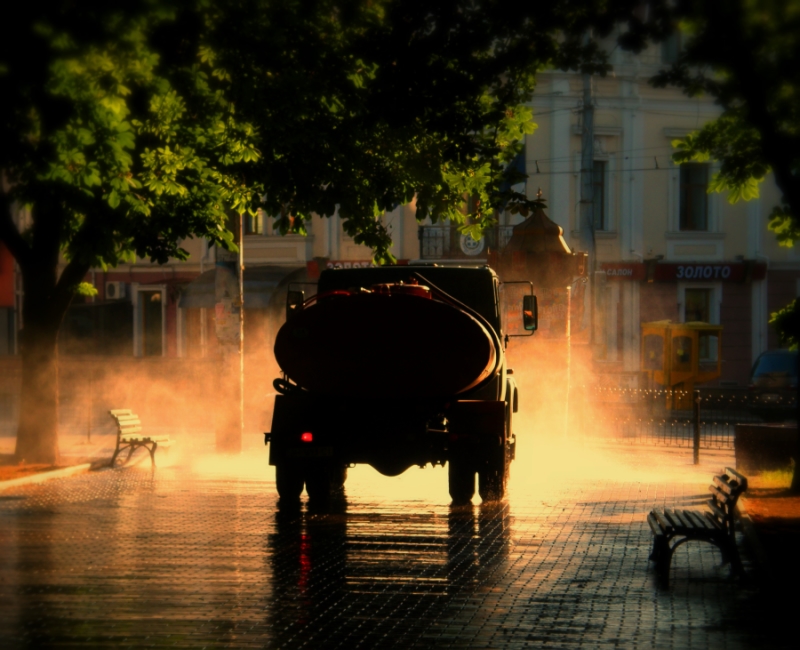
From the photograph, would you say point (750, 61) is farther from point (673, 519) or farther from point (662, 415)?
point (662, 415)

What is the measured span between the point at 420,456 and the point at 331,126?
5.96 metres

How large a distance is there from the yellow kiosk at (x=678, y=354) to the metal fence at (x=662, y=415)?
496 centimetres

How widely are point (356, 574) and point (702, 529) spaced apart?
2541 millimetres

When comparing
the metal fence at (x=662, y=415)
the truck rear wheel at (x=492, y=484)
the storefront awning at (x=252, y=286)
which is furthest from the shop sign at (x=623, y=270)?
the truck rear wheel at (x=492, y=484)

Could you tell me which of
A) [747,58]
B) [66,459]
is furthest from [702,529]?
[66,459]

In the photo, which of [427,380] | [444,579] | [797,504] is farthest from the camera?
[797,504]

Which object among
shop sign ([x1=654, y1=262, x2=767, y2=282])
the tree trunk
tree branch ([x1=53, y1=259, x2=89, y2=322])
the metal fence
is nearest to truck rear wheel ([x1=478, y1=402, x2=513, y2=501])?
the tree trunk

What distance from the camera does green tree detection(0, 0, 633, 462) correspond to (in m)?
11.8

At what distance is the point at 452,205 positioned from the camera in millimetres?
21641

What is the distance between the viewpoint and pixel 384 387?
13.6 m

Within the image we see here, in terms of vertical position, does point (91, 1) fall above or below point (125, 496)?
above

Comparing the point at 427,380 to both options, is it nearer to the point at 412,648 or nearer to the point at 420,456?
the point at 420,456

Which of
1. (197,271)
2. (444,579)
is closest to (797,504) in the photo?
(444,579)

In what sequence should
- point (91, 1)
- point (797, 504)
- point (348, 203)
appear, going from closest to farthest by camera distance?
point (91, 1) < point (797, 504) < point (348, 203)
